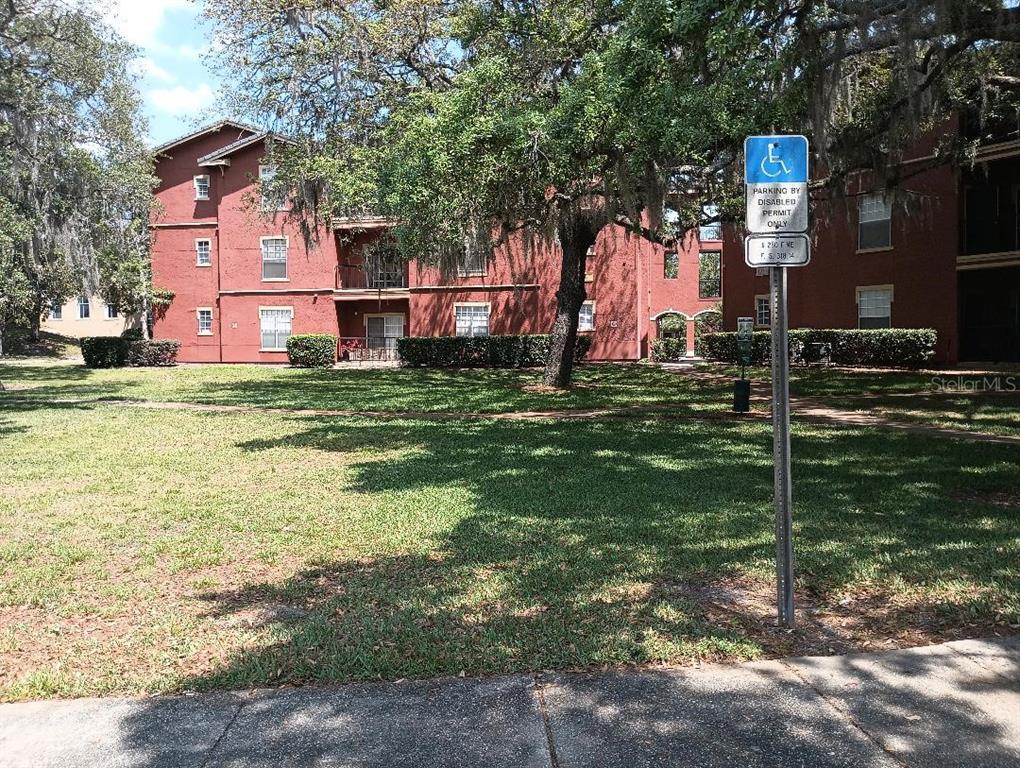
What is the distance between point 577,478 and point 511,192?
234 inches

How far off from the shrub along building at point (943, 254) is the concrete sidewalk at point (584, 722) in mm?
19036

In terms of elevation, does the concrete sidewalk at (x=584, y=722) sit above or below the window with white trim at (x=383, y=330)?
below

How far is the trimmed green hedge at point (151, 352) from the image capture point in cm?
3272

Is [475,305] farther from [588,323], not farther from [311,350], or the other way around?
[311,350]

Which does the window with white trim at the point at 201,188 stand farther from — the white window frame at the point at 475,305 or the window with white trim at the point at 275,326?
the white window frame at the point at 475,305

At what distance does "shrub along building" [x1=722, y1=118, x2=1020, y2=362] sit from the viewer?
864 inches

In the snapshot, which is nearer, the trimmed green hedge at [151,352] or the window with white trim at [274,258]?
the trimmed green hedge at [151,352]

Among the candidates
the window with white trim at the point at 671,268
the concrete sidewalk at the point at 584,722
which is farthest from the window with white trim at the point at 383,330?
the concrete sidewalk at the point at 584,722

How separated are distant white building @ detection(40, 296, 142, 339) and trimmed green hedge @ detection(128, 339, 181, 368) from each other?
22.6m

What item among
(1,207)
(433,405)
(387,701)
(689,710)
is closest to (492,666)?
(387,701)

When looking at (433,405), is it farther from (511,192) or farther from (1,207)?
(1,207)

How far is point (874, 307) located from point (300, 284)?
2278 cm

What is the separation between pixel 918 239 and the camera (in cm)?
2370

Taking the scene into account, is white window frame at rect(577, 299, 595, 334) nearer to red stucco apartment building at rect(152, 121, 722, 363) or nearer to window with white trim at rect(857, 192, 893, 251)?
red stucco apartment building at rect(152, 121, 722, 363)
